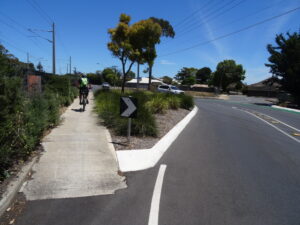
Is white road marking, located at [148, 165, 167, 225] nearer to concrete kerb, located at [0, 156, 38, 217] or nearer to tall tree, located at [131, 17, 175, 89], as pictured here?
concrete kerb, located at [0, 156, 38, 217]

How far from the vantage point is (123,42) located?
1808cm

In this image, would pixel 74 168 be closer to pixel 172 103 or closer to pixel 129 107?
pixel 129 107

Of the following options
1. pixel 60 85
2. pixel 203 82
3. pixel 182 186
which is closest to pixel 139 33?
pixel 60 85

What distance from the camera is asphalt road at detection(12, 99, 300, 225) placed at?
3721 mm

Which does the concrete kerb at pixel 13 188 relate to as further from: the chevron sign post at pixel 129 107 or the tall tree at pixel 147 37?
the tall tree at pixel 147 37

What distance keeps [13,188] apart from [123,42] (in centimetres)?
1513

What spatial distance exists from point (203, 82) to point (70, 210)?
5075 inches

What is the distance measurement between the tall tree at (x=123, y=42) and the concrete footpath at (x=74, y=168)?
1129cm

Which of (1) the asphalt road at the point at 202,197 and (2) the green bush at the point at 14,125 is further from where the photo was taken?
(2) the green bush at the point at 14,125

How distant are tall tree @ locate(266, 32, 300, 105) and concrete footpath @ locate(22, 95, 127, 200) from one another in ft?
105

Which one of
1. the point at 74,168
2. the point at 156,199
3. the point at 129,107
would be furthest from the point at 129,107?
the point at 156,199

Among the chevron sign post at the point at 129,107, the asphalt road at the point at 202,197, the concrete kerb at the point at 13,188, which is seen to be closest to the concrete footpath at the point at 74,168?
the concrete kerb at the point at 13,188

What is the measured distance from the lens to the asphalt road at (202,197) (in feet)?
12.2

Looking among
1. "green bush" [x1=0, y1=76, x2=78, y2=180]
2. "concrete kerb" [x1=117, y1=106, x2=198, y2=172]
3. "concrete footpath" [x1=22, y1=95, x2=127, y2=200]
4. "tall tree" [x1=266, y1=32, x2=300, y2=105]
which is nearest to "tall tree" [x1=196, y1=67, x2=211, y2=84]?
"tall tree" [x1=266, y1=32, x2=300, y2=105]
